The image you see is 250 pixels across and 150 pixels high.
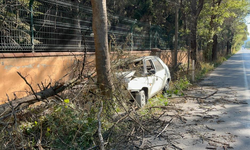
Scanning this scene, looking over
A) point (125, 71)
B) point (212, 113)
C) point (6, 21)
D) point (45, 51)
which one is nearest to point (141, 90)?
point (125, 71)

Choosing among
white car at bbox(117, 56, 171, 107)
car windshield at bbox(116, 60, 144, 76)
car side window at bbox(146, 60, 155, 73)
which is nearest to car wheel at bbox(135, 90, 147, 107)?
white car at bbox(117, 56, 171, 107)

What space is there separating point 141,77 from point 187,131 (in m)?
2.51

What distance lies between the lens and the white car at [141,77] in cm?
679

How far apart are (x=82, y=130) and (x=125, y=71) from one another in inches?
103

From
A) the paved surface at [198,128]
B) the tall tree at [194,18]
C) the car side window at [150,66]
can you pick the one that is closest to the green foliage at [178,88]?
the paved surface at [198,128]

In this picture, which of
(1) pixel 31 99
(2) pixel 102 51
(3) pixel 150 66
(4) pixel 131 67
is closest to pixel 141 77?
(4) pixel 131 67

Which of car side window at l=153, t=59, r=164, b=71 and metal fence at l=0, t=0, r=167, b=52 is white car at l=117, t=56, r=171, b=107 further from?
metal fence at l=0, t=0, r=167, b=52

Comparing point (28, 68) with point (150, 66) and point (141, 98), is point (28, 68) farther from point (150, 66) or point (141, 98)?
point (150, 66)

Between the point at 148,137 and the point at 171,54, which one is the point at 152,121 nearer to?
the point at 148,137

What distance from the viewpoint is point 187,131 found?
17.6ft

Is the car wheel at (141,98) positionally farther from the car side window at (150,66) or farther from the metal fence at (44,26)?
the metal fence at (44,26)

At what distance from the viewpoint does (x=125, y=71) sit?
673cm

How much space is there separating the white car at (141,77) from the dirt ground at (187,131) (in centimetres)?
93

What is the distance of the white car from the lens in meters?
6.79
